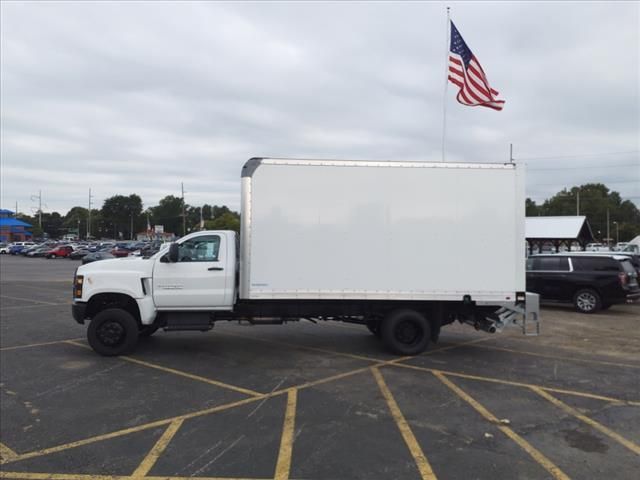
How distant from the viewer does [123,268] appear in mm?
7887

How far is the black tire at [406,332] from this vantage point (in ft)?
25.8

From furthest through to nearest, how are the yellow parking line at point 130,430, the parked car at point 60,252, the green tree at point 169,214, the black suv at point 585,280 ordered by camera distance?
1. the green tree at point 169,214
2. the parked car at point 60,252
3. the black suv at point 585,280
4. the yellow parking line at point 130,430

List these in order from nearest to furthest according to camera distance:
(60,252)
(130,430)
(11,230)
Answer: (130,430)
(60,252)
(11,230)

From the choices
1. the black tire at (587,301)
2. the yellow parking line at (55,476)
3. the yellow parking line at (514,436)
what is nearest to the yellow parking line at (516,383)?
the yellow parking line at (514,436)

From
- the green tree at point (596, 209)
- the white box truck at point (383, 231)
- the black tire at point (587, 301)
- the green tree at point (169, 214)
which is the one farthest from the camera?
the green tree at point (169, 214)

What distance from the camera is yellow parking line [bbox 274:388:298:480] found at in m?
3.98

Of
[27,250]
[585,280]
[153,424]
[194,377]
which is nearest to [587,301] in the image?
[585,280]

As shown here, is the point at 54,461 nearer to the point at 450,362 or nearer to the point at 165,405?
the point at 165,405

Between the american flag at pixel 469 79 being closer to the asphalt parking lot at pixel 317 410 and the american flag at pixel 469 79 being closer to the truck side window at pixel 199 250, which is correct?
the asphalt parking lot at pixel 317 410

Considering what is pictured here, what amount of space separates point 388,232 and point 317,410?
3172mm

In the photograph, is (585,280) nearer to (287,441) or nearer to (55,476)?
(287,441)

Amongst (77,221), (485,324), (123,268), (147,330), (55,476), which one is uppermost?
(77,221)

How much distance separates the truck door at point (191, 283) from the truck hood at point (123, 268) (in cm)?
16

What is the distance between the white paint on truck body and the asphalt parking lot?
134 centimetres
